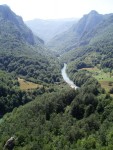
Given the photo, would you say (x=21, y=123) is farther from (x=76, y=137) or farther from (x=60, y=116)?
(x=76, y=137)

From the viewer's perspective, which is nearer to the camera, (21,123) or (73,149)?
(73,149)

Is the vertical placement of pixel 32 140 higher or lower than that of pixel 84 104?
lower

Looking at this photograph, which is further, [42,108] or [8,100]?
[8,100]

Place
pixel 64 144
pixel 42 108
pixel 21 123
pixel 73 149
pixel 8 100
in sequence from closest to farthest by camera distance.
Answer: pixel 73 149 → pixel 64 144 → pixel 21 123 → pixel 42 108 → pixel 8 100

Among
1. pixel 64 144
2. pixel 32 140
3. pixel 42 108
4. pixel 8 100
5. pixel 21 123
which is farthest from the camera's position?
pixel 8 100

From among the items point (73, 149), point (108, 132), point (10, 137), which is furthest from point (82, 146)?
point (10, 137)

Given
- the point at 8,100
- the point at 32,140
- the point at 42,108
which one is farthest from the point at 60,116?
the point at 8,100

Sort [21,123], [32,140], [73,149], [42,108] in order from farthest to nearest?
[42,108] → [21,123] → [32,140] → [73,149]

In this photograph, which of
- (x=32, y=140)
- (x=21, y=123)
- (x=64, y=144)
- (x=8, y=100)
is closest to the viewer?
(x=64, y=144)

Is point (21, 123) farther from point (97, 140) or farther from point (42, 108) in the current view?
point (97, 140)
